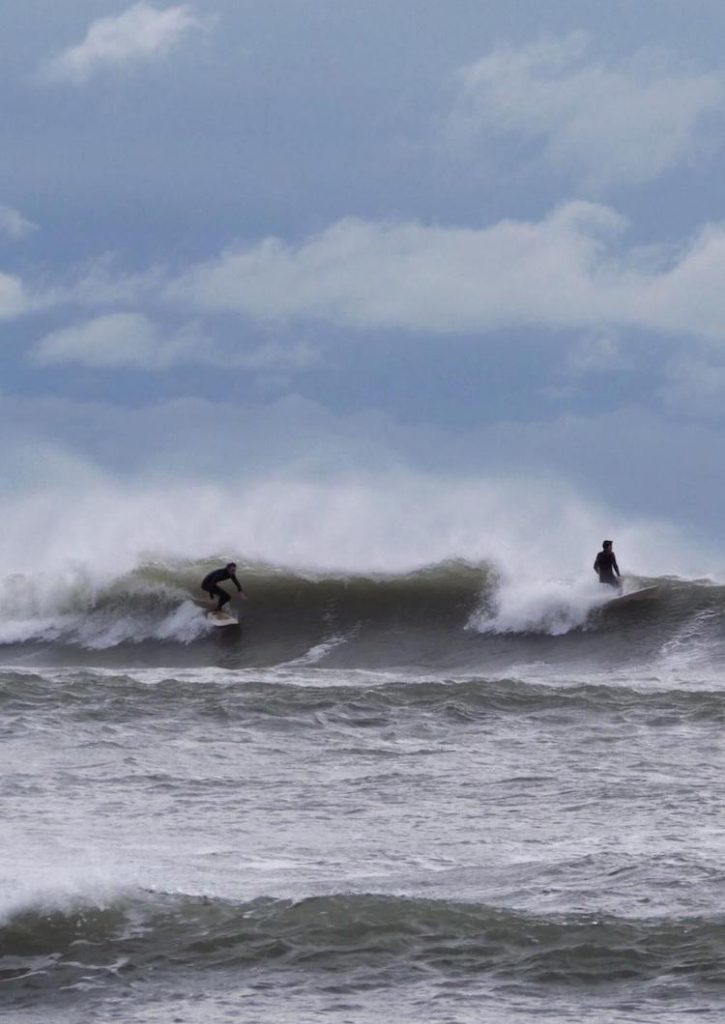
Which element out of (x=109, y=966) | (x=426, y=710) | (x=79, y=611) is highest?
(x=79, y=611)

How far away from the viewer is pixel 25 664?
877 inches

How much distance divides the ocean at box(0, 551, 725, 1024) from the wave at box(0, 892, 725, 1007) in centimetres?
2

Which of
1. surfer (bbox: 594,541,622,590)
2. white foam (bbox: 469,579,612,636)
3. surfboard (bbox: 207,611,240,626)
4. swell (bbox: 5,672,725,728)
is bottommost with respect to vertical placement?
swell (bbox: 5,672,725,728)

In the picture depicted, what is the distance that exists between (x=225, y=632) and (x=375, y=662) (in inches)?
124

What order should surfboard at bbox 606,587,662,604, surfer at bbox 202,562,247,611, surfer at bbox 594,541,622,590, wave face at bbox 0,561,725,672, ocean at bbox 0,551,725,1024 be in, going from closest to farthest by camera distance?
ocean at bbox 0,551,725,1024, wave face at bbox 0,561,725,672, surfboard at bbox 606,587,662,604, surfer at bbox 594,541,622,590, surfer at bbox 202,562,247,611

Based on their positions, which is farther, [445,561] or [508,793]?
[445,561]

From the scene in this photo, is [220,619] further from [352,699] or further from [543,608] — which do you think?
[352,699]

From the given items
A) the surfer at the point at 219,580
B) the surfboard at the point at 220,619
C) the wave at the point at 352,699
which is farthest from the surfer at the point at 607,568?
the wave at the point at 352,699

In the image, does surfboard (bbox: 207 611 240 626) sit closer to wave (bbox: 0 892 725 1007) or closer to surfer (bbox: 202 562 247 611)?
surfer (bbox: 202 562 247 611)

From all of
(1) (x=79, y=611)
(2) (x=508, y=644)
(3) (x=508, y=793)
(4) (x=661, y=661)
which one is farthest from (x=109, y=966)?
(1) (x=79, y=611)

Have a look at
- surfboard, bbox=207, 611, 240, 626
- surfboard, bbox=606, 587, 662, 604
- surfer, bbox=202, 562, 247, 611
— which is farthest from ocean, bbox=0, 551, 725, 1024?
surfer, bbox=202, 562, 247, 611

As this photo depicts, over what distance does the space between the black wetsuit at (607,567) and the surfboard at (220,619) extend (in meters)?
5.56

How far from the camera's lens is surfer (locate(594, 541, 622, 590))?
22156mm

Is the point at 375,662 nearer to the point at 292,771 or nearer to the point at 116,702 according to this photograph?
the point at 116,702
